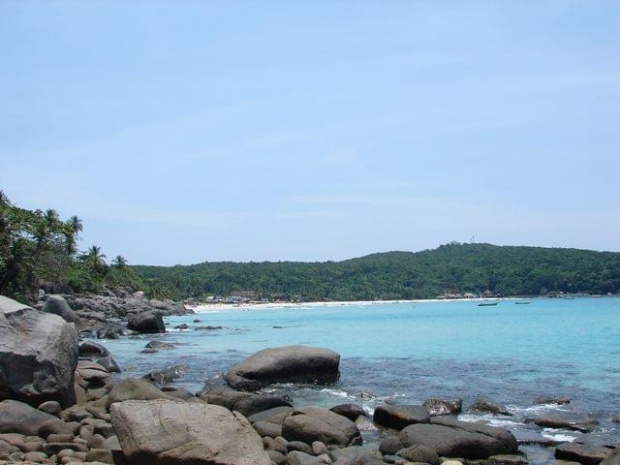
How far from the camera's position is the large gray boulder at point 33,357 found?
12422 mm

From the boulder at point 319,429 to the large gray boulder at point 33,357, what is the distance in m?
4.69

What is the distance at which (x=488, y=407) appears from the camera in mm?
16203

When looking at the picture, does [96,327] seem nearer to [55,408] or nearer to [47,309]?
[47,309]

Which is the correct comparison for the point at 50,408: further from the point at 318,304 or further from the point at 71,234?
the point at 318,304

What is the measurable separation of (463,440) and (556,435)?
3078mm

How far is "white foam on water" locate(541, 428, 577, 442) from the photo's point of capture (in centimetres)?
1330

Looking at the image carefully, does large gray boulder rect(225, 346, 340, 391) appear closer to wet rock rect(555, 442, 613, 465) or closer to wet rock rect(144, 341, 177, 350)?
wet rock rect(555, 442, 613, 465)

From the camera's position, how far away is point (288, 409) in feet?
47.4

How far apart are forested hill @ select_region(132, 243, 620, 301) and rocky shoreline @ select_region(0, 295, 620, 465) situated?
120232 millimetres

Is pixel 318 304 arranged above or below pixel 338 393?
above

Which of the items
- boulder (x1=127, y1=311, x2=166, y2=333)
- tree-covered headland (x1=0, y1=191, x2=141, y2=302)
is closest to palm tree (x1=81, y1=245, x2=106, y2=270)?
tree-covered headland (x1=0, y1=191, x2=141, y2=302)

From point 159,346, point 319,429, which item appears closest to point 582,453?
point 319,429

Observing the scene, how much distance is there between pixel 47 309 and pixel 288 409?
103 feet

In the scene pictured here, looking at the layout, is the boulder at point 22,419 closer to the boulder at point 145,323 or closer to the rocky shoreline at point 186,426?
the rocky shoreline at point 186,426
